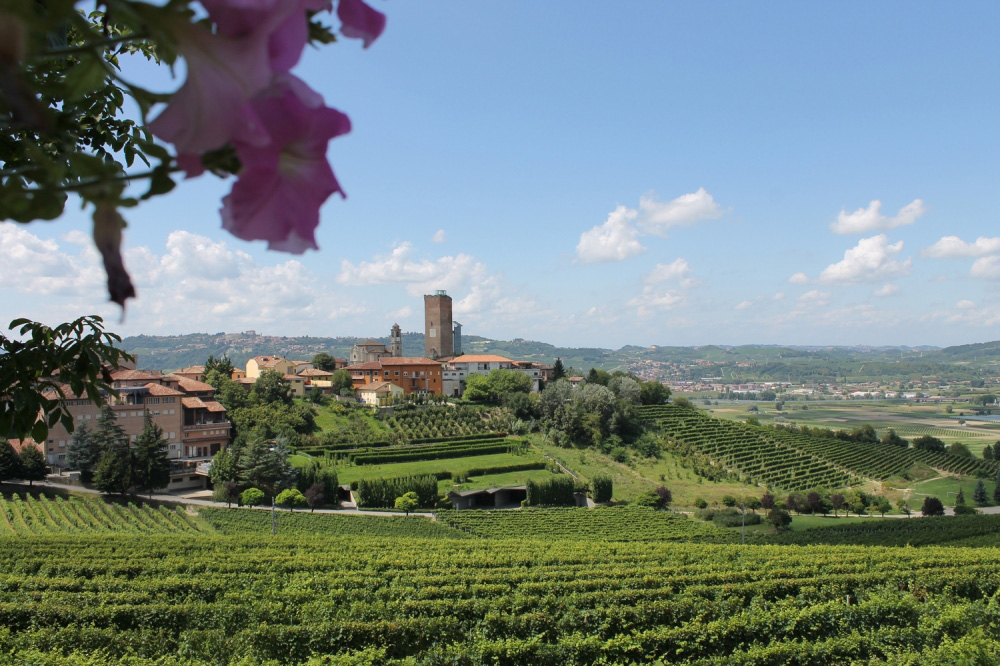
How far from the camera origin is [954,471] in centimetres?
5459

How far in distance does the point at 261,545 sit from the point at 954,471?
59.6 m

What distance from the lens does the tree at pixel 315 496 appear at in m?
31.8

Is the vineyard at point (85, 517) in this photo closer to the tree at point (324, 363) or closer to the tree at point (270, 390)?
the tree at point (270, 390)

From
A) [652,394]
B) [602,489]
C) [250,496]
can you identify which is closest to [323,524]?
[250,496]

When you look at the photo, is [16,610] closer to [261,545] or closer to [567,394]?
[261,545]

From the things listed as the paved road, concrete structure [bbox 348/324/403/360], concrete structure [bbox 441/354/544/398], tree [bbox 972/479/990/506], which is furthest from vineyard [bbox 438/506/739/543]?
concrete structure [bbox 348/324/403/360]

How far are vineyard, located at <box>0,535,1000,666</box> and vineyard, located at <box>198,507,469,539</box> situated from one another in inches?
329

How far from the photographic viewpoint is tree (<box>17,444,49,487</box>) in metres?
29.8

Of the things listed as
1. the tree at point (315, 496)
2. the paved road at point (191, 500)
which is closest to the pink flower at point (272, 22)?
the paved road at point (191, 500)

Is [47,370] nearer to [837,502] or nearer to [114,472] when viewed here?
[114,472]

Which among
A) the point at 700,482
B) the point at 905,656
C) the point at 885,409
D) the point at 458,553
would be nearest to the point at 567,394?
the point at 700,482

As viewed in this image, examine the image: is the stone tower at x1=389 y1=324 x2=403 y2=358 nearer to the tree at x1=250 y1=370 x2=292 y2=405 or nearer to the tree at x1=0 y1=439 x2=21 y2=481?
the tree at x1=250 y1=370 x2=292 y2=405

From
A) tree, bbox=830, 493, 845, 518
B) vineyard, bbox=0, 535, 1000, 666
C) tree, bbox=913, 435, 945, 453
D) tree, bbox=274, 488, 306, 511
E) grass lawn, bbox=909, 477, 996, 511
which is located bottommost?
grass lawn, bbox=909, 477, 996, 511

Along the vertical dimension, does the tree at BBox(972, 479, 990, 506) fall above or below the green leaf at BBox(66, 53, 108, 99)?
below
